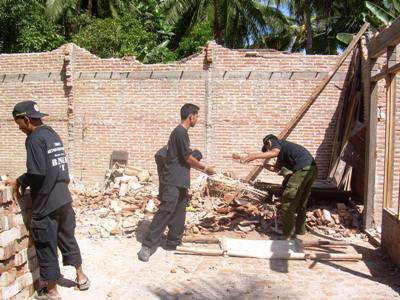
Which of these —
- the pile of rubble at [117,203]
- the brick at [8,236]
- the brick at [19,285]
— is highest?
the brick at [8,236]

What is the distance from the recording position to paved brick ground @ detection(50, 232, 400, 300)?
459 cm

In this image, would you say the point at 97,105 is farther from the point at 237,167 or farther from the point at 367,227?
the point at 367,227

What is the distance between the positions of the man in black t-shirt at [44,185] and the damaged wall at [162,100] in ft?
20.5

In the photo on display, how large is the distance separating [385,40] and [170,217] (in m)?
3.63

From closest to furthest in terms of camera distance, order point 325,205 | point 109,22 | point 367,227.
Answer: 1. point 367,227
2. point 325,205
3. point 109,22

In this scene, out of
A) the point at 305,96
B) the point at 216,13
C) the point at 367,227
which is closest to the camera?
the point at 367,227

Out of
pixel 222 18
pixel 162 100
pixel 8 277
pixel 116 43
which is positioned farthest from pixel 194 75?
pixel 222 18

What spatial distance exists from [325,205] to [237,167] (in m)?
2.55

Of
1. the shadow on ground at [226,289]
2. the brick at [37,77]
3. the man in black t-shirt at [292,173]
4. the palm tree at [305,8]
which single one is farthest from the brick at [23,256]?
the palm tree at [305,8]

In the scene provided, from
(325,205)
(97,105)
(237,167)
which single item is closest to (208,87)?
(237,167)

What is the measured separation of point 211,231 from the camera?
7.15 m

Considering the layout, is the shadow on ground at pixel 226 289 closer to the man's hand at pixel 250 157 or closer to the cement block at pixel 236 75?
the man's hand at pixel 250 157

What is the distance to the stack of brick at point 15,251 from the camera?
154 inches

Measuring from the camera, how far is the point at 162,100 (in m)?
10.4
